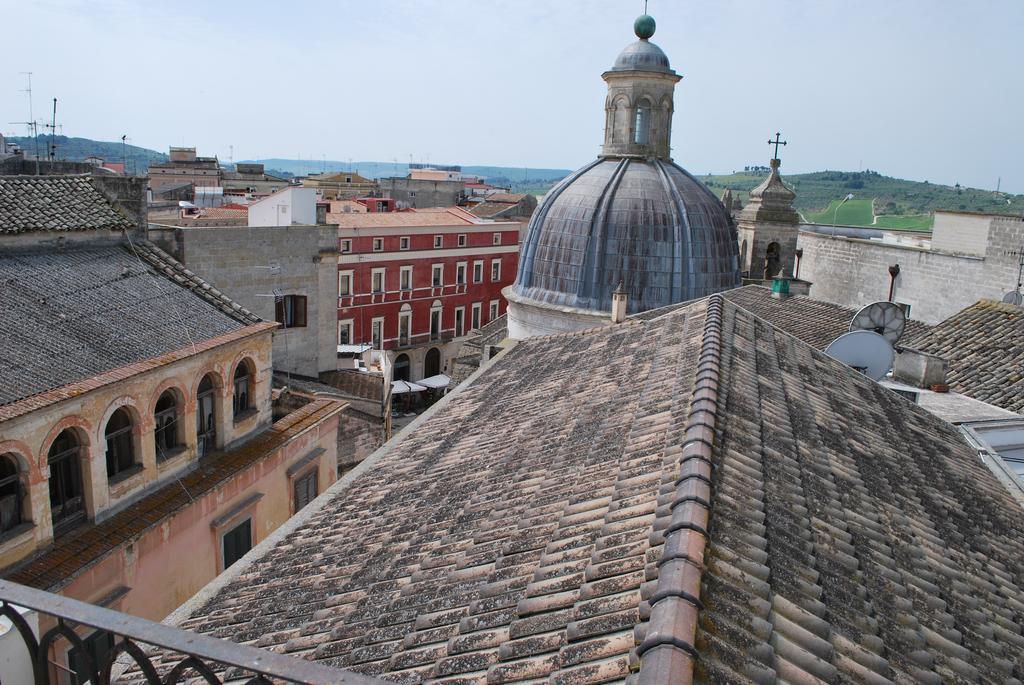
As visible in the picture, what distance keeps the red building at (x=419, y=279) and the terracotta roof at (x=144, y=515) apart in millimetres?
22400

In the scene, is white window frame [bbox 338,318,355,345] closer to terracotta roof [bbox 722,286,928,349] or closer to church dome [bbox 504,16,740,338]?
church dome [bbox 504,16,740,338]

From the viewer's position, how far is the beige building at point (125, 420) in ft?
33.7

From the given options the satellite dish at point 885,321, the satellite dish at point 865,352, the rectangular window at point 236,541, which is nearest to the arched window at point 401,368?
the rectangular window at point 236,541

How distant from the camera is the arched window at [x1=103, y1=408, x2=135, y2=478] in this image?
38.7 ft

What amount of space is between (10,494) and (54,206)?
5.94 meters

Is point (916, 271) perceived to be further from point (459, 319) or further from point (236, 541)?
point (236, 541)

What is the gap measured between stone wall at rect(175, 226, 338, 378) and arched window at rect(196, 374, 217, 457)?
5058 mm

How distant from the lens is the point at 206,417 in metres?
14.1

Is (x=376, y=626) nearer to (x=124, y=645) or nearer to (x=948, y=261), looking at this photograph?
(x=124, y=645)

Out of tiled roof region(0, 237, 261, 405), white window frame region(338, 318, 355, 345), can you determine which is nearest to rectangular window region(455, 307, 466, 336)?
white window frame region(338, 318, 355, 345)

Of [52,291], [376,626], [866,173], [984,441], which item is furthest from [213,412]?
[866,173]

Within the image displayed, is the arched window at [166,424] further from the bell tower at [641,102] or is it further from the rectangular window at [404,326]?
the rectangular window at [404,326]

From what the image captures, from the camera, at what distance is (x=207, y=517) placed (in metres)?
13.0

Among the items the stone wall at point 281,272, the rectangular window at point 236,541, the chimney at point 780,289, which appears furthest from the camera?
the chimney at point 780,289
